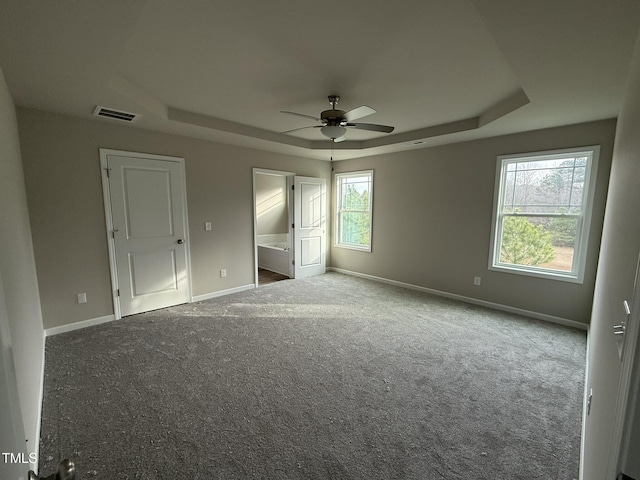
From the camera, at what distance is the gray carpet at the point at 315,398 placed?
1.67 metres

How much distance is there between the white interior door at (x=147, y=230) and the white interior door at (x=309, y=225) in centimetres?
211

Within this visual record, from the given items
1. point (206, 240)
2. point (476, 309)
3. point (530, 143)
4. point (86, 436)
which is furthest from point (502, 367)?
point (206, 240)

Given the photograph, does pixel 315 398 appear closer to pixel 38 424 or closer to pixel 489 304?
pixel 38 424

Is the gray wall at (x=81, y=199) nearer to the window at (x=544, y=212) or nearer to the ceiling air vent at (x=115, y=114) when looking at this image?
the ceiling air vent at (x=115, y=114)

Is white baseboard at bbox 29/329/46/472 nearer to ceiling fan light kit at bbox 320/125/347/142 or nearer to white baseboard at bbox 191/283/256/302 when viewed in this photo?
white baseboard at bbox 191/283/256/302

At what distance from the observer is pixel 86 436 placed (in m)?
1.83

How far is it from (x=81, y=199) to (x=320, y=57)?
3027 millimetres

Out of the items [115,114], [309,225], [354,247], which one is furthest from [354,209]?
[115,114]

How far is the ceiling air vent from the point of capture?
9.61 ft

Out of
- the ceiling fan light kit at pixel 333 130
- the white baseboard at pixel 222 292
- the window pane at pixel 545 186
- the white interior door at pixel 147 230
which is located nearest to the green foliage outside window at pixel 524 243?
the window pane at pixel 545 186

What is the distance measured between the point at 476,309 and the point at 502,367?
154 centimetres

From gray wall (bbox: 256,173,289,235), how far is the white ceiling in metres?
3.57

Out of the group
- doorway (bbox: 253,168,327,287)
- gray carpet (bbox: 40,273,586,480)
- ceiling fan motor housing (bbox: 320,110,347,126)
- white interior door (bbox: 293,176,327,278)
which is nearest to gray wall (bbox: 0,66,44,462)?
gray carpet (bbox: 40,273,586,480)

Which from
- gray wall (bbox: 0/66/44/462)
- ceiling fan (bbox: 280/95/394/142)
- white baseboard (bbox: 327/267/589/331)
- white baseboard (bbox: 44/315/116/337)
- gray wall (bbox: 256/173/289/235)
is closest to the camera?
gray wall (bbox: 0/66/44/462)
